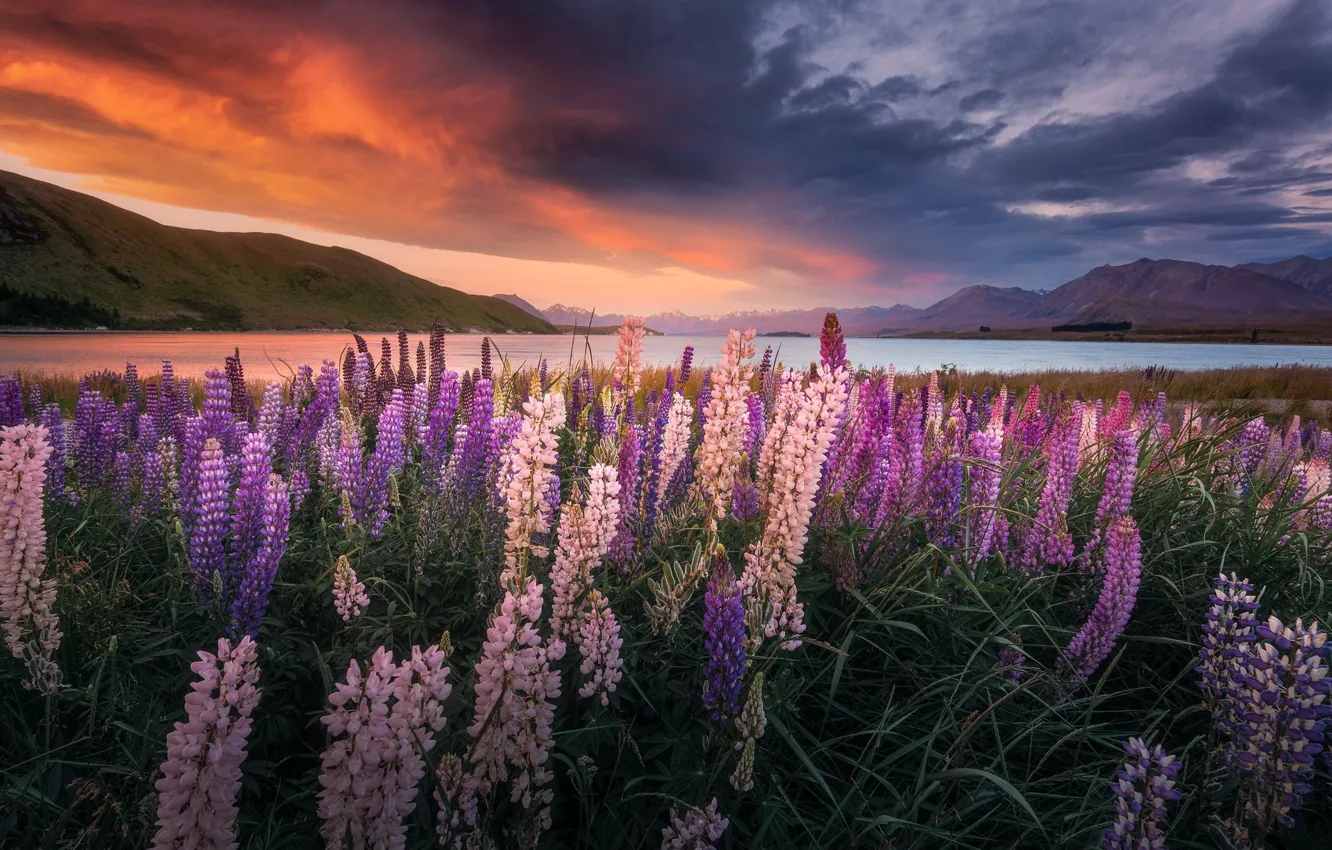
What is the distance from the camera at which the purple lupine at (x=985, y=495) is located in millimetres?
3658

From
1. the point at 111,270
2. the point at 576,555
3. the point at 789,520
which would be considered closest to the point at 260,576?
the point at 576,555

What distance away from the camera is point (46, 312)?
126 meters

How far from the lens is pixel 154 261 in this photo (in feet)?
610

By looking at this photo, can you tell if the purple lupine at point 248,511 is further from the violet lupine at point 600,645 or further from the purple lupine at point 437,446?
the violet lupine at point 600,645

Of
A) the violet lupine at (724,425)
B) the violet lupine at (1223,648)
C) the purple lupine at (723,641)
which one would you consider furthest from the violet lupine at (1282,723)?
the violet lupine at (724,425)

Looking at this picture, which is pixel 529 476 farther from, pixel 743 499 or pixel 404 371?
pixel 404 371

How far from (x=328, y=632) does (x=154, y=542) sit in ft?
7.48

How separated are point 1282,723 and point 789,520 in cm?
184

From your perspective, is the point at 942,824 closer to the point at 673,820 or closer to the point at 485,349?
the point at 673,820

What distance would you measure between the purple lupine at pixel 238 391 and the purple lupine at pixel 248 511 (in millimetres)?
2848

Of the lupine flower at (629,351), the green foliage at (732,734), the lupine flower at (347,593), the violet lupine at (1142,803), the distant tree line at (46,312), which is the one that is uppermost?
the distant tree line at (46,312)

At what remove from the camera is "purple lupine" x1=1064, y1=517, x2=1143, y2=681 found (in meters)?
3.02

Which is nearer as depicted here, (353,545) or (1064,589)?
(353,545)

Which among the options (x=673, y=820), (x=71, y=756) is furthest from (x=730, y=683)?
(x=71, y=756)
